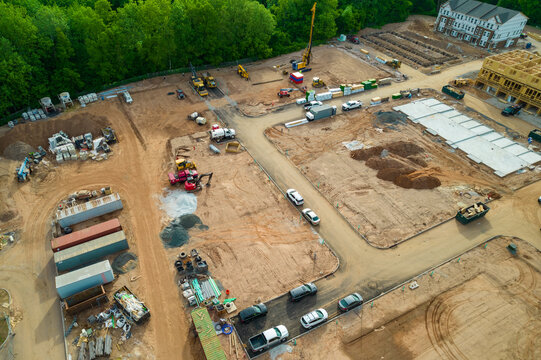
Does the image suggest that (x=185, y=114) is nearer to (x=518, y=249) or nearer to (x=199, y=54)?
(x=199, y=54)

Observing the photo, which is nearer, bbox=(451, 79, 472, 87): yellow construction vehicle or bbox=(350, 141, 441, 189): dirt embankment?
bbox=(350, 141, 441, 189): dirt embankment

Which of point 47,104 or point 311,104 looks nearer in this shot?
point 47,104

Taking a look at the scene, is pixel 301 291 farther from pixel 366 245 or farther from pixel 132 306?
pixel 132 306

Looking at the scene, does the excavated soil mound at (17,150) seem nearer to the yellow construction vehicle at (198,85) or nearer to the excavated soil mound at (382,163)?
the yellow construction vehicle at (198,85)

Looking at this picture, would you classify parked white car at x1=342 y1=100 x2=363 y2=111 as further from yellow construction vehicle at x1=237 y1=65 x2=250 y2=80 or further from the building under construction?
the building under construction

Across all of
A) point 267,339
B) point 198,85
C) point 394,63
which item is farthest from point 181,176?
point 394,63

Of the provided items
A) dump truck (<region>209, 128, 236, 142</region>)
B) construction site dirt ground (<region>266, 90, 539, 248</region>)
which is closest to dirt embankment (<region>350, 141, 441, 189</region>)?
construction site dirt ground (<region>266, 90, 539, 248</region>)
